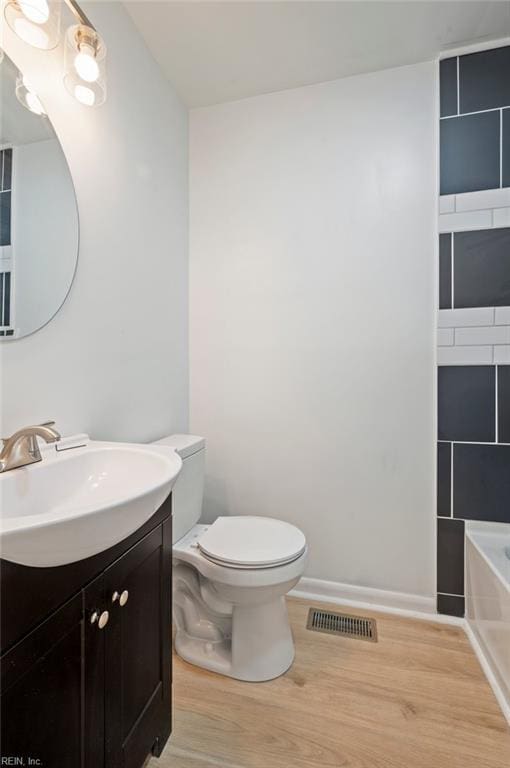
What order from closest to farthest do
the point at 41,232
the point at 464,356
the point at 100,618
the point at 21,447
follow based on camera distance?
1. the point at 100,618
2. the point at 21,447
3. the point at 41,232
4. the point at 464,356

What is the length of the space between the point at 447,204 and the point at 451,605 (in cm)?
176

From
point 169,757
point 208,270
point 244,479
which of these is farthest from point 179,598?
point 208,270

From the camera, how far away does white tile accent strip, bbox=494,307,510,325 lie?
1.56 m

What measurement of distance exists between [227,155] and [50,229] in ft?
3.79

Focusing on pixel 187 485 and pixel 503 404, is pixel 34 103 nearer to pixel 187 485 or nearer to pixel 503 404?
pixel 187 485

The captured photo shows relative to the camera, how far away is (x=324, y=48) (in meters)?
1.56

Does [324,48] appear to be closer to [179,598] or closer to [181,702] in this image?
[179,598]

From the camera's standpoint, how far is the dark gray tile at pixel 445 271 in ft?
5.34

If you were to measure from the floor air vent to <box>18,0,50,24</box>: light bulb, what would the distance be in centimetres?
225

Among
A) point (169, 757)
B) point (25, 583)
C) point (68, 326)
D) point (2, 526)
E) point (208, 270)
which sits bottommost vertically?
point (169, 757)

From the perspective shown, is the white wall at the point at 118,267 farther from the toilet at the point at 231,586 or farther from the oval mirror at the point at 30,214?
the toilet at the point at 231,586

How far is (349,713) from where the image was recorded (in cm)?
121

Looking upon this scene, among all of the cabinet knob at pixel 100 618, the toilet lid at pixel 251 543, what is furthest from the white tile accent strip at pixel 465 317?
the cabinet knob at pixel 100 618

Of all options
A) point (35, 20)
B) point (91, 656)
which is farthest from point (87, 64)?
point (91, 656)
